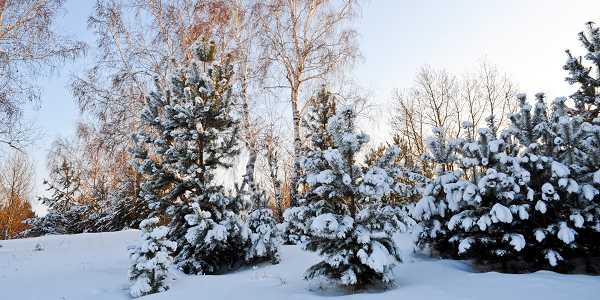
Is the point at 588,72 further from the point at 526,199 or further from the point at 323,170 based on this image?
the point at 323,170

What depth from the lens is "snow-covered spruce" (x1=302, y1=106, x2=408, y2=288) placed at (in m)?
4.05

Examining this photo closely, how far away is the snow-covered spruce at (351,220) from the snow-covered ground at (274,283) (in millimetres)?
321

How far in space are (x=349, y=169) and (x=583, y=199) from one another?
3991mm

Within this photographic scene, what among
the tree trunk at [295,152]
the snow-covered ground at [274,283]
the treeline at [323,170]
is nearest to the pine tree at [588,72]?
the treeline at [323,170]

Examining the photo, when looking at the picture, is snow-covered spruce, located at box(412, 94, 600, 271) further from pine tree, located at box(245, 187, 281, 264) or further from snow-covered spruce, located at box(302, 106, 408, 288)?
pine tree, located at box(245, 187, 281, 264)

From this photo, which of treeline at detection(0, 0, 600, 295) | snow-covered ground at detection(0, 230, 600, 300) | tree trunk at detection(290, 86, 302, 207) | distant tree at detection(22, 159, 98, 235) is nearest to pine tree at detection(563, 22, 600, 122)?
treeline at detection(0, 0, 600, 295)

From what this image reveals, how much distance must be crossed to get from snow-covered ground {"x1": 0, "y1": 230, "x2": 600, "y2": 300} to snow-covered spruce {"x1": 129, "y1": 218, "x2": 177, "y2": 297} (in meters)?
0.21

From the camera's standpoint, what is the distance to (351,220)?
13.9 ft

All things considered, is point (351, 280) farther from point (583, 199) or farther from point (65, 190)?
point (65, 190)

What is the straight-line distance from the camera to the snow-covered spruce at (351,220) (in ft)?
13.3

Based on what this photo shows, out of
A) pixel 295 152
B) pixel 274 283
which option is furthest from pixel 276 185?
pixel 274 283

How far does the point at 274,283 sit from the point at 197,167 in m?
3.43

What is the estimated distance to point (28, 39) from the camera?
7.76 meters

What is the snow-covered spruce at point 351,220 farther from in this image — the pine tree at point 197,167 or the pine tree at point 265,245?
the pine tree at point 197,167
